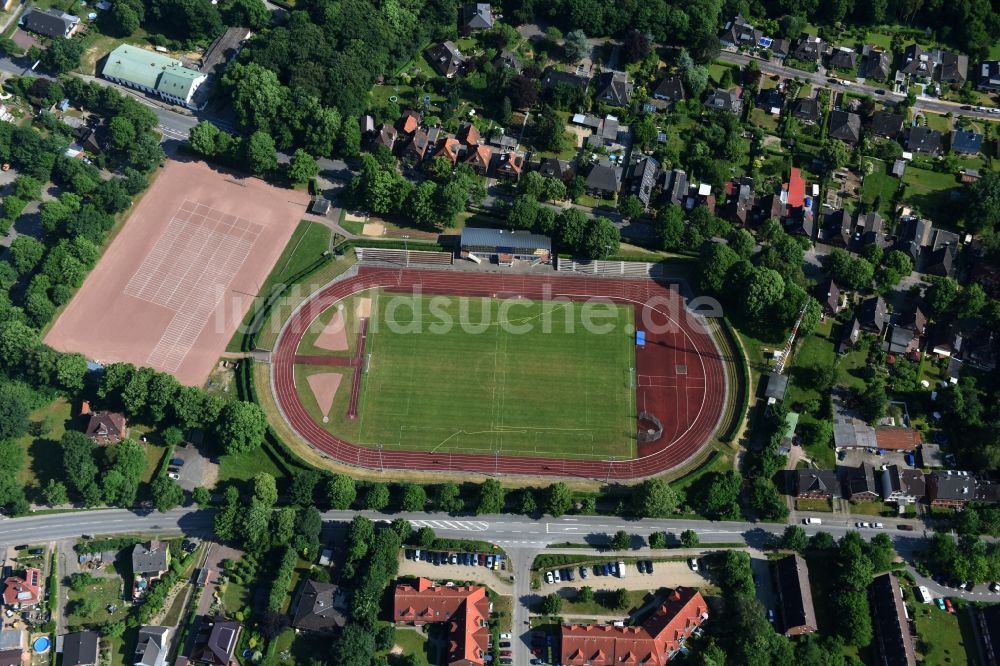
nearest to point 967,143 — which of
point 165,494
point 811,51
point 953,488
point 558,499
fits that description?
point 811,51

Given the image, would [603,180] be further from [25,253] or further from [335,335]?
[25,253]

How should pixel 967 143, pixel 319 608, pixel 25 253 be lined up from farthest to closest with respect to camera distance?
pixel 967 143 → pixel 25 253 → pixel 319 608

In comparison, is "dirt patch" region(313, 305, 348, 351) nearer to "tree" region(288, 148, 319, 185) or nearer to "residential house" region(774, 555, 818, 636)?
"tree" region(288, 148, 319, 185)

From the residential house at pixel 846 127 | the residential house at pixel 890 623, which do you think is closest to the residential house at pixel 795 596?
the residential house at pixel 890 623

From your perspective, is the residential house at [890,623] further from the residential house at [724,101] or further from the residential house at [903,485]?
the residential house at [724,101]

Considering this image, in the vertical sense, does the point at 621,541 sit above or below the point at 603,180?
below

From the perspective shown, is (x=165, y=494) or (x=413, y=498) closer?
(x=165, y=494)
